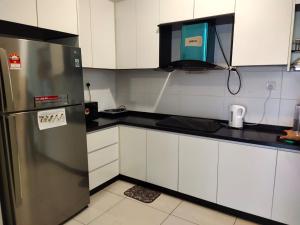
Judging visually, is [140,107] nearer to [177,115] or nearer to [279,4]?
[177,115]

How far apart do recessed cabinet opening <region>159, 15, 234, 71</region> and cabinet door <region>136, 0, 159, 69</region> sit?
0.23 feet

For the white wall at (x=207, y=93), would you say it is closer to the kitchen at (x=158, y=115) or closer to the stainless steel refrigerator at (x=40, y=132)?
the kitchen at (x=158, y=115)

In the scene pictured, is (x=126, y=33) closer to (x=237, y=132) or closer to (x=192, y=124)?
(x=192, y=124)

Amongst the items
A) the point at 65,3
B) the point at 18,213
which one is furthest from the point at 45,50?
the point at 18,213

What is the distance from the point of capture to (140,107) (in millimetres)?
3033

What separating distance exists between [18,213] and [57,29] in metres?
1.57

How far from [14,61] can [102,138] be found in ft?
3.96

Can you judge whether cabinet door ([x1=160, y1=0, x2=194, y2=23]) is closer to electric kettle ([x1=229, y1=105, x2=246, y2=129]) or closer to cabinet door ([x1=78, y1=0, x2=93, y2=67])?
cabinet door ([x1=78, y1=0, x2=93, y2=67])

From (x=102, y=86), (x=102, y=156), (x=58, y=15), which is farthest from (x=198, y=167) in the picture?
(x=58, y=15)

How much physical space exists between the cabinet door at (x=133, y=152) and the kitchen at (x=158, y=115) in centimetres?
1

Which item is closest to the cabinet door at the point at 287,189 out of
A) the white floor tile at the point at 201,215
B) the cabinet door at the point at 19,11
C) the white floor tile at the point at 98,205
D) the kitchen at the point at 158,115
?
the kitchen at the point at 158,115

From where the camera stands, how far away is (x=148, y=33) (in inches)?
97.3

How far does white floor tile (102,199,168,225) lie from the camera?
2.00m

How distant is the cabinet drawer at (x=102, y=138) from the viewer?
225cm
